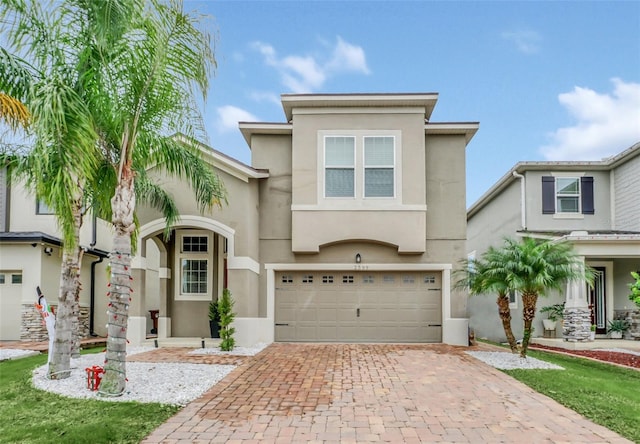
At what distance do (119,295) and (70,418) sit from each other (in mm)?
1993

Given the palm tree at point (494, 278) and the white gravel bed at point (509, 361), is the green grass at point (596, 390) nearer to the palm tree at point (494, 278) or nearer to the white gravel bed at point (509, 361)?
the white gravel bed at point (509, 361)

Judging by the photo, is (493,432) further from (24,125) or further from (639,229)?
(639,229)

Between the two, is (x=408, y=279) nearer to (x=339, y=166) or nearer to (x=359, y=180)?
(x=359, y=180)

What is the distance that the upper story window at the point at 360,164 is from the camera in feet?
49.1

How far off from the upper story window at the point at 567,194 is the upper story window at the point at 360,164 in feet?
21.0

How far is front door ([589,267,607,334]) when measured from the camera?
53.9 ft

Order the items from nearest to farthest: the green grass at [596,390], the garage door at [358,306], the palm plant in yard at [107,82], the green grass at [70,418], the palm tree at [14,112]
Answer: the green grass at [70,418]
the green grass at [596,390]
the palm plant in yard at [107,82]
the palm tree at [14,112]
the garage door at [358,306]

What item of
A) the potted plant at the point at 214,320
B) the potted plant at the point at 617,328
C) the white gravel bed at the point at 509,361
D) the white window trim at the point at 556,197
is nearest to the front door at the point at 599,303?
the potted plant at the point at 617,328

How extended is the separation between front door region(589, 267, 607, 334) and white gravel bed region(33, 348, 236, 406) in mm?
12446

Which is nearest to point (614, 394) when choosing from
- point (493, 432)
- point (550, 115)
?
point (493, 432)

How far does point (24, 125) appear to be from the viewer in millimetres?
8742

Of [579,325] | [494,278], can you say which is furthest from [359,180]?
[579,325]

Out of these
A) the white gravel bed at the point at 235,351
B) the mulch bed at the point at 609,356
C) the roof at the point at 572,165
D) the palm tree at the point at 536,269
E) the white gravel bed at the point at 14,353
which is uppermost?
the roof at the point at 572,165

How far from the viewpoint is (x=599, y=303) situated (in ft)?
54.2
